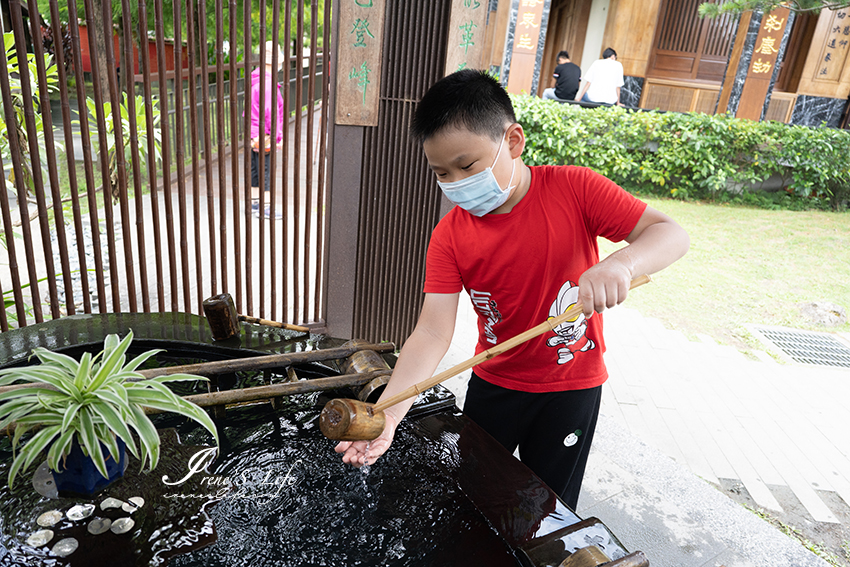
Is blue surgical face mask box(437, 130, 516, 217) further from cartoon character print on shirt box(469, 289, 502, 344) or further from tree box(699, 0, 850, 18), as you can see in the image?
tree box(699, 0, 850, 18)

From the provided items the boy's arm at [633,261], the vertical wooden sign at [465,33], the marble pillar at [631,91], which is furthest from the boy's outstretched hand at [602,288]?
the marble pillar at [631,91]

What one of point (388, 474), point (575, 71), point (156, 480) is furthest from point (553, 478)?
point (575, 71)

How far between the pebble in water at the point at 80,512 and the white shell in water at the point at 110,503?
26mm

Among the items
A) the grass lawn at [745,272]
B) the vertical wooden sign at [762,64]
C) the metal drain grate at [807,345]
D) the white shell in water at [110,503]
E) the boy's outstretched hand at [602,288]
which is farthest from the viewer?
the vertical wooden sign at [762,64]

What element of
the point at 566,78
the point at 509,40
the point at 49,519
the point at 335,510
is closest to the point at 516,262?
the point at 335,510

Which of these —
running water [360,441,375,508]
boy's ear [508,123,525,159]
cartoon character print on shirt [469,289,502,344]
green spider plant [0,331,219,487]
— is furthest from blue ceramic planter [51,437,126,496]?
boy's ear [508,123,525,159]

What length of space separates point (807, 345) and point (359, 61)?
5.23 meters

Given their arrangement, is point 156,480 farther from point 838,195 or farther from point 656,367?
point 838,195

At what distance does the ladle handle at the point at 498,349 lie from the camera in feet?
4.46

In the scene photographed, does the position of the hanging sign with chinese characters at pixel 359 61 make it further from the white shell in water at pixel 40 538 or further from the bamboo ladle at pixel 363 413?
the white shell in water at pixel 40 538

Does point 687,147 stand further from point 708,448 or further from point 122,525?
point 122,525

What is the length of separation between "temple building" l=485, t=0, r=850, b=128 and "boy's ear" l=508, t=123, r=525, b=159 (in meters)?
9.71

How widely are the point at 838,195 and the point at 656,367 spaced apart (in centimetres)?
821

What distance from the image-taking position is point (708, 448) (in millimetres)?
3697
